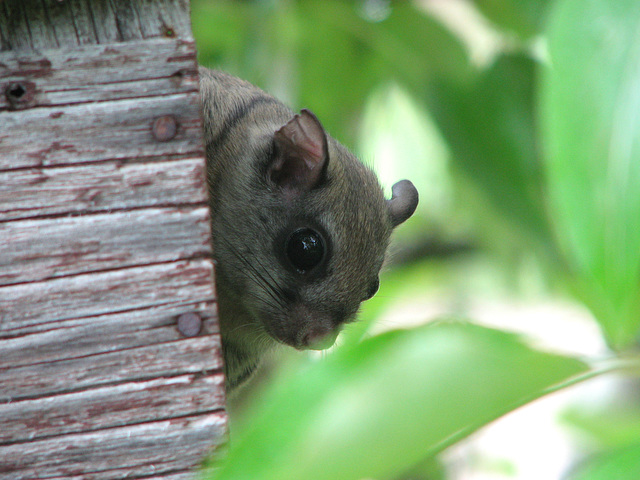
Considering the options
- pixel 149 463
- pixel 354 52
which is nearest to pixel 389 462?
pixel 149 463

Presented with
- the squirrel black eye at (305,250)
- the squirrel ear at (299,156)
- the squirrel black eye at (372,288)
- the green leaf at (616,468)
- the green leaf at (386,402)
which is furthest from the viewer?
the squirrel black eye at (372,288)

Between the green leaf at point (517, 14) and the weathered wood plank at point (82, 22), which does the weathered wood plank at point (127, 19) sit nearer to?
the weathered wood plank at point (82, 22)

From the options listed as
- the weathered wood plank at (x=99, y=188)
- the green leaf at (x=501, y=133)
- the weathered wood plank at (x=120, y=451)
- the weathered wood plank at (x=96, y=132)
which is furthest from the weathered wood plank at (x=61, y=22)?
the green leaf at (x=501, y=133)

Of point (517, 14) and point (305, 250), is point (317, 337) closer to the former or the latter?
point (305, 250)

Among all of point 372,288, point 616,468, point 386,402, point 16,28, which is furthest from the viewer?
point 372,288

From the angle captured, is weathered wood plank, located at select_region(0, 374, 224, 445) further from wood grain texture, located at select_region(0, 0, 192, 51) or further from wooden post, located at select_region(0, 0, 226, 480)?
wood grain texture, located at select_region(0, 0, 192, 51)

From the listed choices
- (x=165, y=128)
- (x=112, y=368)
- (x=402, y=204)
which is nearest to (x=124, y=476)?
(x=112, y=368)

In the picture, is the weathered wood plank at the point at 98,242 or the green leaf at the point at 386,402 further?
the weathered wood plank at the point at 98,242
